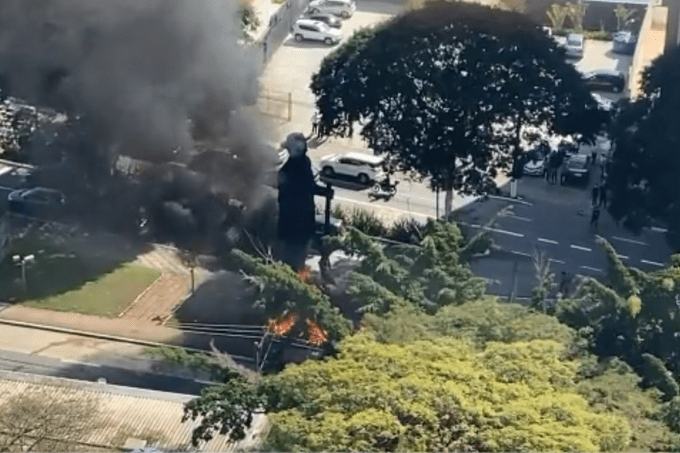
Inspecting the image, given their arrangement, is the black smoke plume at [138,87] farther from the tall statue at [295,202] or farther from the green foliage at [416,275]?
the green foliage at [416,275]

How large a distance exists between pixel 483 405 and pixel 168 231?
15842 millimetres

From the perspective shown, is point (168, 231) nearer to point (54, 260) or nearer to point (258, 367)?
point (54, 260)

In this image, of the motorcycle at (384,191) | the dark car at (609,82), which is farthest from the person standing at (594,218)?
the dark car at (609,82)

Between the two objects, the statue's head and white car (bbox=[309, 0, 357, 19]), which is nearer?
the statue's head

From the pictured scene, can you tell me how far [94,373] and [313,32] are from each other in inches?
906

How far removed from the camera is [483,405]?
2127 centimetres

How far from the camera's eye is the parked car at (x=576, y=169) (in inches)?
1576

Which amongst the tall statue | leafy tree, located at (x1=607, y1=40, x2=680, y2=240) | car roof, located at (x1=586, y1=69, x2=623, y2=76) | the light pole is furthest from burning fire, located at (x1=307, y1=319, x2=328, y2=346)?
car roof, located at (x1=586, y1=69, x2=623, y2=76)

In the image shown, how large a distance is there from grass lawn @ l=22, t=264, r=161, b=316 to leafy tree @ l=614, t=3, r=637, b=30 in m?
25.3

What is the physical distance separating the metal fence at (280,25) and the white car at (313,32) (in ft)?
1.78

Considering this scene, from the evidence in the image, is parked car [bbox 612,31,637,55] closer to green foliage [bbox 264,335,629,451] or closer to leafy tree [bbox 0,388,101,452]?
green foliage [bbox 264,335,629,451]

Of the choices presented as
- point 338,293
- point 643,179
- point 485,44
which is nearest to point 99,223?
point 338,293

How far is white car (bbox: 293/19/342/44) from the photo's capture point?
1978 inches

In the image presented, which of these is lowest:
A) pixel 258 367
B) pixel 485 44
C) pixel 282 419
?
pixel 258 367
